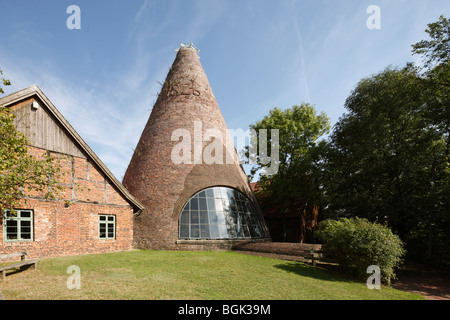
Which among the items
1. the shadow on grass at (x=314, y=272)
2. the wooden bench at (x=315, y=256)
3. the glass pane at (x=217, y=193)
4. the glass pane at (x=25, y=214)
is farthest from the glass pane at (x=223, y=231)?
the glass pane at (x=25, y=214)

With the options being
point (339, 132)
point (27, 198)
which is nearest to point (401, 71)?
point (339, 132)

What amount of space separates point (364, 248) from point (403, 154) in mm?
9072

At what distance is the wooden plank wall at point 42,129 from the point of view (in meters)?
10.9

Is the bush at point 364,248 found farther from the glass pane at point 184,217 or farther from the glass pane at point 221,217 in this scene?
the glass pane at point 184,217

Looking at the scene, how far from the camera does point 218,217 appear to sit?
14883 millimetres

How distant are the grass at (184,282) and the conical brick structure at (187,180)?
397 cm

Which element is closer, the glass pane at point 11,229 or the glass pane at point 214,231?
the glass pane at point 11,229

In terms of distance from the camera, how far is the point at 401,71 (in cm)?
1608

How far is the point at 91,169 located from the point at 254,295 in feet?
36.3

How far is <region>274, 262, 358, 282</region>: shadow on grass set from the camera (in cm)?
880

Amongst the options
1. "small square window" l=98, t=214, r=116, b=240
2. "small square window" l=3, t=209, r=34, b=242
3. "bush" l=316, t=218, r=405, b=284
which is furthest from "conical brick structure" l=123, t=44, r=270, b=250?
"bush" l=316, t=218, r=405, b=284

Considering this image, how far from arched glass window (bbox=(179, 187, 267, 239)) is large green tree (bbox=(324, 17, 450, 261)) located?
6.39 m

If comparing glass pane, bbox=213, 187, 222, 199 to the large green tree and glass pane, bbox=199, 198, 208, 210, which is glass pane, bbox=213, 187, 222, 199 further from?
the large green tree
